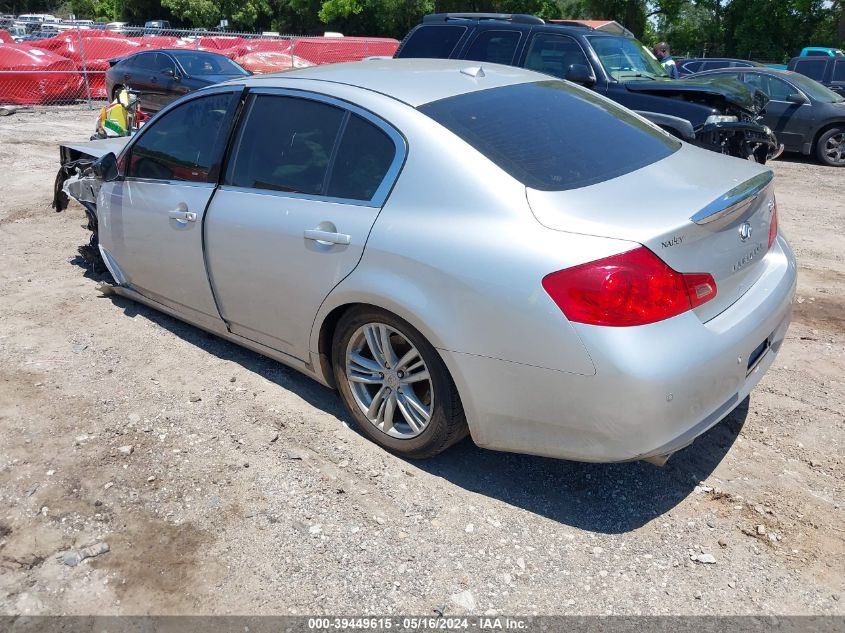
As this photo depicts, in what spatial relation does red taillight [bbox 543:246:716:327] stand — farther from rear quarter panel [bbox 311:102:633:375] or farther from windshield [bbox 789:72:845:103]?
windshield [bbox 789:72:845:103]

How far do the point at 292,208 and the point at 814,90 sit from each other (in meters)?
12.3

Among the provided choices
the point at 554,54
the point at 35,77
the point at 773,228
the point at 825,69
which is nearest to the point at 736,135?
the point at 554,54

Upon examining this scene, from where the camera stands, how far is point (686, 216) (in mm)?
2852

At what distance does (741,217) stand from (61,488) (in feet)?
10.6

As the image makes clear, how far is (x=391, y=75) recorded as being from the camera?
3.77 metres

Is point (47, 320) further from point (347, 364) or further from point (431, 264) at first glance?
point (431, 264)

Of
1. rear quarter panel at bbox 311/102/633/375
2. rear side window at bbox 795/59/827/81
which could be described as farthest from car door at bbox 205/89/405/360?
rear side window at bbox 795/59/827/81

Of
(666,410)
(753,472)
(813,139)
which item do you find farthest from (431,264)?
(813,139)

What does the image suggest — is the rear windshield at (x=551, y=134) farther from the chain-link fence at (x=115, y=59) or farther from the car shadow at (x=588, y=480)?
the chain-link fence at (x=115, y=59)

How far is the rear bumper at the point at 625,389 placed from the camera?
266 centimetres

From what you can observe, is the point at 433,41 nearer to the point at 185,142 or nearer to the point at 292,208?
the point at 185,142

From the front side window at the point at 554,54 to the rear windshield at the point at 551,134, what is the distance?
5040 millimetres

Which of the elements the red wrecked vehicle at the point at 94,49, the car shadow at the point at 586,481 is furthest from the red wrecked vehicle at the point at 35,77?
the car shadow at the point at 586,481

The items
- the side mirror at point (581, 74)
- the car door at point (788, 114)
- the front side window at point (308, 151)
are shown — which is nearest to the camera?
the front side window at point (308, 151)
